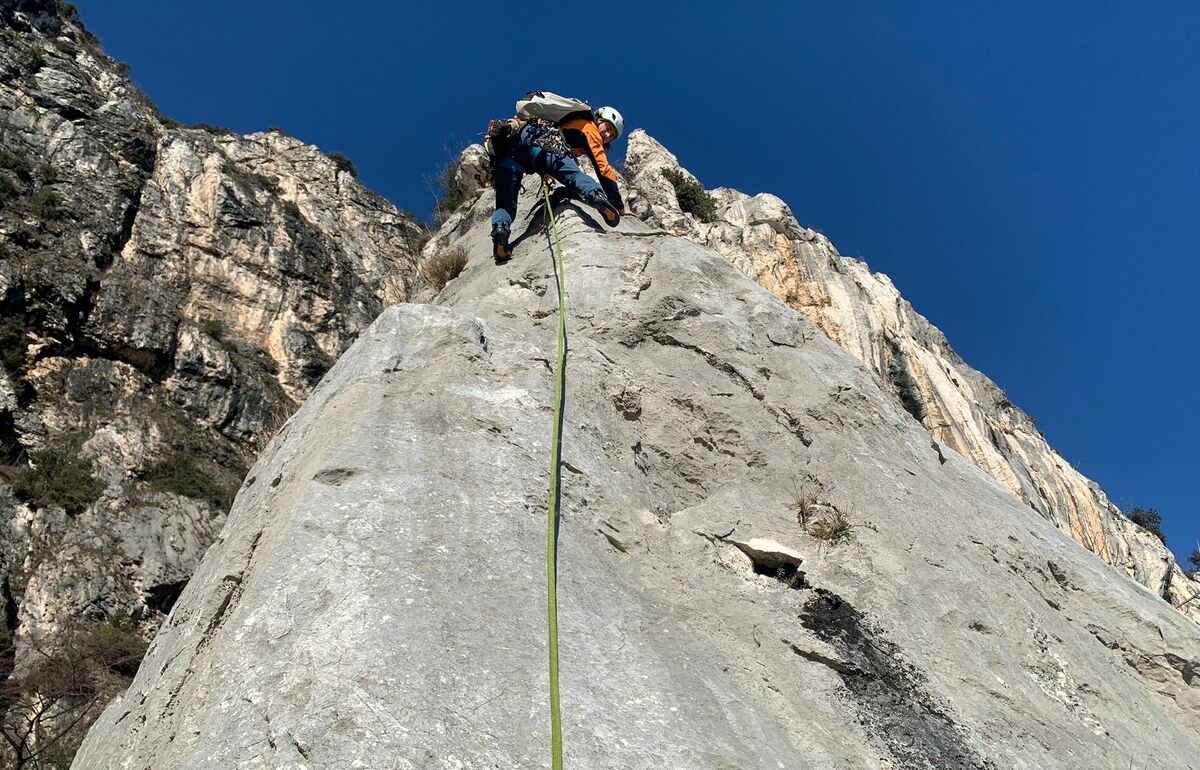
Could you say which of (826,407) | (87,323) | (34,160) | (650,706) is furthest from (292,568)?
(34,160)

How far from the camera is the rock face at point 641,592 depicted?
286 cm

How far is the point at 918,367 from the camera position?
47.3 feet

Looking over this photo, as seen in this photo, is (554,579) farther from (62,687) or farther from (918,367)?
(62,687)

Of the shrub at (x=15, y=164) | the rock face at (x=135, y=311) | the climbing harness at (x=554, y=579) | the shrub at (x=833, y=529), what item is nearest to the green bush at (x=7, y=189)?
the rock face at (x=135, y=311)

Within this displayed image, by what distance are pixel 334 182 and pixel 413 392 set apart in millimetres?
46400

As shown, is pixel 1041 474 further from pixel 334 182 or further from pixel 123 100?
pixel 123 100

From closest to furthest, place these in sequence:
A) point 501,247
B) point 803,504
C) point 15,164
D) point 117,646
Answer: point 803,504 < point 501,247 < point 117,646 < point 15,164

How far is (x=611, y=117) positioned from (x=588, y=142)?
1.00 metres

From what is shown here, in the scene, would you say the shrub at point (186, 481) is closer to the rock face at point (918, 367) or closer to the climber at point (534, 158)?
the rock face at point (918, 367)

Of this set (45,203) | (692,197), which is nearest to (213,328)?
(45,203)

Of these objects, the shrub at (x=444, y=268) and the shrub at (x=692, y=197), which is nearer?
the shrub at (x=444, y=268)

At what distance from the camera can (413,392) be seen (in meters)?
4.74

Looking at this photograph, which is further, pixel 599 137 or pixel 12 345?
pixel 12 345

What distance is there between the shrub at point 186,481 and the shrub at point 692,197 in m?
19.5
